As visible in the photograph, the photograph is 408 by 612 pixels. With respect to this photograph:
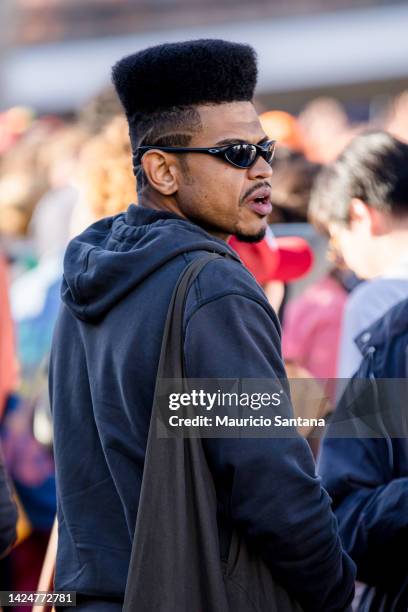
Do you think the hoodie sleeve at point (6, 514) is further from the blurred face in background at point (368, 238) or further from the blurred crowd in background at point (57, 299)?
the blurred face in background at point (368, 238)

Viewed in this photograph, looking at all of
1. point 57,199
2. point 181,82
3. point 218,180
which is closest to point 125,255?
point 218,180

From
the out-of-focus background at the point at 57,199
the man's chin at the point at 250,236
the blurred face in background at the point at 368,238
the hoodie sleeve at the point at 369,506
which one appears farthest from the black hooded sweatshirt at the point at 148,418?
the blurred face in background at the point at 368,238

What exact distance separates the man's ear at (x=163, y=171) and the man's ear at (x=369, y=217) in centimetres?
127

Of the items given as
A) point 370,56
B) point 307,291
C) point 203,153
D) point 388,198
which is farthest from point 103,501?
point 370,56

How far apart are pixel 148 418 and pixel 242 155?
22.8 inches

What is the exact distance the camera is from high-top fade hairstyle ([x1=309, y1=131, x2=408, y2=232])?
342 cm

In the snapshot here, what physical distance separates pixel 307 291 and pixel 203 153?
2.15 metres

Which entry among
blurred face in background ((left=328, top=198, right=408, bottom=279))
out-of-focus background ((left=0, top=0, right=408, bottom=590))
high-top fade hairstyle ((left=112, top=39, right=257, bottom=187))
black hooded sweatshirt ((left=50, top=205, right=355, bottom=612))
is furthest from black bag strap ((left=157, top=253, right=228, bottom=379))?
blurred face in background ((left=328, top=198, right=408, bottom=279))

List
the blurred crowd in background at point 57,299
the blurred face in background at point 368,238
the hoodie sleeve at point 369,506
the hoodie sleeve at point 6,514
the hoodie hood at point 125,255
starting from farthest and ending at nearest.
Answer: the blurred crowd in background at point 57,299
the blurred face in background at point 368,238
the hoodie sleeve at point 6,514
the hoodie sleeve at point 369,506
the hoodie hood at point 125,255

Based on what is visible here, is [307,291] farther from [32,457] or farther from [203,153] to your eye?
[203,153]

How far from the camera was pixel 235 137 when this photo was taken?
228 centimetres

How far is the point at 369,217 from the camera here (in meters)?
3.49

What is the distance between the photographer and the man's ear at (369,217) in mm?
3439

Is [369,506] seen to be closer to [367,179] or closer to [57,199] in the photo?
[367,179]
